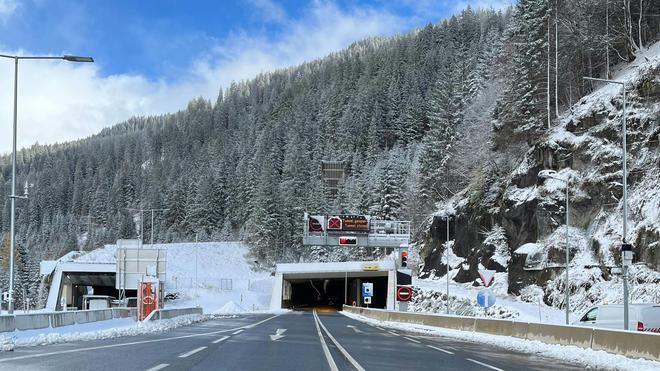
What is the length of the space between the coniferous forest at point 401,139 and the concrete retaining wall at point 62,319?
51.2 metres

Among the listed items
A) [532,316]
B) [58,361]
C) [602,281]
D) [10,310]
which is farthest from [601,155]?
[58,361]

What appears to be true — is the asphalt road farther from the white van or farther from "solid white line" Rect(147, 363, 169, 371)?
the white van

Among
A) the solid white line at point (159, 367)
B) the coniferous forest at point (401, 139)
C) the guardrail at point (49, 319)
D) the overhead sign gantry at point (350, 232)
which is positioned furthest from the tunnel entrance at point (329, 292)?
the solid white line at point (159, 367)

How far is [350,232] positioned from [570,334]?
58687 millimetres

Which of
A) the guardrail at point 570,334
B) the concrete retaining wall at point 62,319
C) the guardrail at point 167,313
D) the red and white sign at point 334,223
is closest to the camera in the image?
the guardrail at point 570,334

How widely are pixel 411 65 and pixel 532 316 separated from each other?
141m

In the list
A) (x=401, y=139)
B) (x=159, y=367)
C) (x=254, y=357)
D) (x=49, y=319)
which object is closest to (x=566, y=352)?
(x=254, y=357)

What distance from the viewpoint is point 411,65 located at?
181m

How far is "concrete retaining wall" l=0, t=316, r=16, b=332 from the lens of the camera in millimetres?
17875

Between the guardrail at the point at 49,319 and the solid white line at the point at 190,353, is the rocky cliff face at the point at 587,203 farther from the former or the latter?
the solid white line at the point at 190,353

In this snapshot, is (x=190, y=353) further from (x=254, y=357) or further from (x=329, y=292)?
(x=329, y=292)

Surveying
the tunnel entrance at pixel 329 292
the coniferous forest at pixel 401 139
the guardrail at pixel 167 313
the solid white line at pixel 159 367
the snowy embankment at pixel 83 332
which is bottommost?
the tunnel entrance at pixel 329 292

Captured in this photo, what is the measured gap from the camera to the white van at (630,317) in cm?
2208

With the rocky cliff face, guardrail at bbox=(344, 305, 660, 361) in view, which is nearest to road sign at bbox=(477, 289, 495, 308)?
guardrail at bbox=(344, 305, 660, 361)
